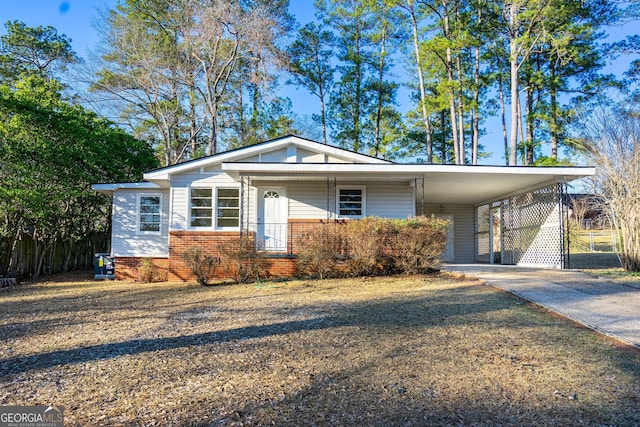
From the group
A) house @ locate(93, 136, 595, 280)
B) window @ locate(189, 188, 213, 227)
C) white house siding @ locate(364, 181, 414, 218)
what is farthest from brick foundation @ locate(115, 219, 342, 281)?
white house siding @ locate(364, 181, 414, 218)

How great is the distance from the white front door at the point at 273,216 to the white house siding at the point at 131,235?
3.27 m

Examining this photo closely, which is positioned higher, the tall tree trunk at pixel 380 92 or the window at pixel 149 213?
the tall tree trunk at pixel 380 92

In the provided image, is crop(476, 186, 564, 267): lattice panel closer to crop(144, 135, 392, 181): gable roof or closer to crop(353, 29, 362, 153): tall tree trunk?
crop(144, 135, 392, 181): gable roof

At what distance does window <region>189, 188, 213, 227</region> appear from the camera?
38.5ft

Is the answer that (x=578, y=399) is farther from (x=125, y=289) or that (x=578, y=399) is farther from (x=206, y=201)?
(x=206, y=201)

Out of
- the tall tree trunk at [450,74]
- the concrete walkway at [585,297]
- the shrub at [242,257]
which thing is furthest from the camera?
the tall tree trunk at [450,74]

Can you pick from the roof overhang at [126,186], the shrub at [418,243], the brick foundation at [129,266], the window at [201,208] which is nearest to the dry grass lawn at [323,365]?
the shrub at [418,243]

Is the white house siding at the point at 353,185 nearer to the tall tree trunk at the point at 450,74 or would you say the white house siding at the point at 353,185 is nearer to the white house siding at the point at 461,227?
the white house siding at the point at 461,227

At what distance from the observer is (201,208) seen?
462 inches

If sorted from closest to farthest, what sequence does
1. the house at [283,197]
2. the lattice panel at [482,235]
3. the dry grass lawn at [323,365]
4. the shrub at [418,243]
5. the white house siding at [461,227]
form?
the dry grass lawn at [323,365]
the shrub at [418,243]
the house at [283,197]
the lattice panel at [482,235]
the white house siding at [461,227]

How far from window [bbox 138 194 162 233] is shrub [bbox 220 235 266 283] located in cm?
367

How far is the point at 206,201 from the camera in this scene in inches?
468

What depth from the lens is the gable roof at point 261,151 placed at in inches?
456

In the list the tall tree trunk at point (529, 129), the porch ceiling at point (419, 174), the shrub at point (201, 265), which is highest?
the tall tree trunk at point (529, 129)
